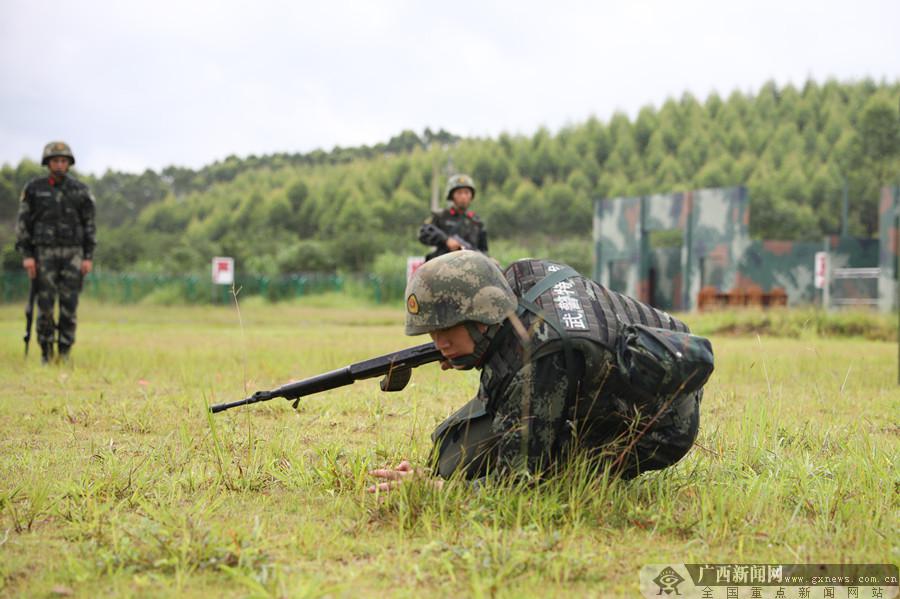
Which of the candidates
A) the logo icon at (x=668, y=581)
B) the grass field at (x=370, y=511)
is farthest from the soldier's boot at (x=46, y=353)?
the logo icon at (x=668, y=581)

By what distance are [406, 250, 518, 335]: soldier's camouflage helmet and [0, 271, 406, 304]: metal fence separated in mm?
29310

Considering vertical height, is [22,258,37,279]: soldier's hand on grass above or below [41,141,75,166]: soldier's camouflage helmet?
below

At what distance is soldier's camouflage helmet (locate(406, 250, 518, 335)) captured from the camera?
2.69 meters

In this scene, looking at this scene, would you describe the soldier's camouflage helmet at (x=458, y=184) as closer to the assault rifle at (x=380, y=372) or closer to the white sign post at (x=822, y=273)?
the assault rifle at (x=380, y=372)

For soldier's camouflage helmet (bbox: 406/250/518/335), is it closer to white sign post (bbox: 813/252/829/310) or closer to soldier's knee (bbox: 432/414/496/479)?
soldier's knee (bbox: 432/414/496/479)

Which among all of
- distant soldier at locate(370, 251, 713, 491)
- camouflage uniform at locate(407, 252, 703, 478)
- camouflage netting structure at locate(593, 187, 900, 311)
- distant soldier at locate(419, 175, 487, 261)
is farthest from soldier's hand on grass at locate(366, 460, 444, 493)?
camouflage netting structure at locate(593, 187, 900, 311)

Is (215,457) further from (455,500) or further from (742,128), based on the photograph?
(742,128)

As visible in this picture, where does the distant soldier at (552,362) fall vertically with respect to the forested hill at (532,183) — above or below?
below

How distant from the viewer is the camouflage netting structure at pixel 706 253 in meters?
25.4

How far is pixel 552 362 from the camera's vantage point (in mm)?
2660

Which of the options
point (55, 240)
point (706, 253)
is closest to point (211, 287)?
point (706, 253)

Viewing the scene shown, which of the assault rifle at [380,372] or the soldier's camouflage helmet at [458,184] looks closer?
the assault rifle at [380,372]

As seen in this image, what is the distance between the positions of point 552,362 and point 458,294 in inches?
15.0

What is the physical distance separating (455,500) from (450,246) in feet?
18.6
